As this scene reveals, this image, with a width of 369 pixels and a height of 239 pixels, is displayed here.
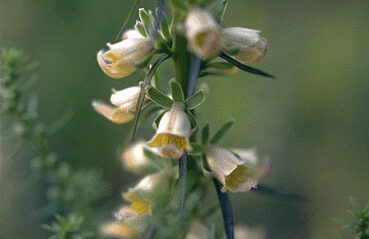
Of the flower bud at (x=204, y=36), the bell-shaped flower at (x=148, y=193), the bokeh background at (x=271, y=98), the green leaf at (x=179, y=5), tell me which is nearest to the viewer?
the flower bud at (x=204, y=36)

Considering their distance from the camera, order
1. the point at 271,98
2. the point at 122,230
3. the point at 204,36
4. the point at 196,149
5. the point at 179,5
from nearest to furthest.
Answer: the point at 204,36 → the point at 179,5 → the point at 196,149 → the point at 122,230 → the point at 271,98

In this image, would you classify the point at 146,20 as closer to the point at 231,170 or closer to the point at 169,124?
the point at 169,124

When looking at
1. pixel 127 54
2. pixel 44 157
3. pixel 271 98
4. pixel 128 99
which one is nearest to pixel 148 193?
pixel 128 99

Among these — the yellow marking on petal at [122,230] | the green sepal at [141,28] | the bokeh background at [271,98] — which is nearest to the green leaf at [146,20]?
the green sepal at [141,28]

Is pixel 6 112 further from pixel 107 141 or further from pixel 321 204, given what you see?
pixel 321 204

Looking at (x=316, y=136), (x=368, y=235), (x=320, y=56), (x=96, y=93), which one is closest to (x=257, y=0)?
(x=320, y=56)

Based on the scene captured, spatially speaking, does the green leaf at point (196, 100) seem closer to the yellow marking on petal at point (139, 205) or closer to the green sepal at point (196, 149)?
the green sepal at point (196, 149)
